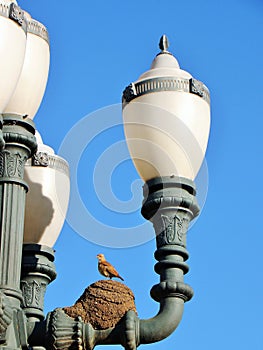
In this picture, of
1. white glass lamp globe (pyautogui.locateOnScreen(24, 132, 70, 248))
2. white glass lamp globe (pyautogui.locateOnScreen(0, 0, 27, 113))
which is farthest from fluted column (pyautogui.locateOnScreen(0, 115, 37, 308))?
white glass lamp globe (pyautogui.locateOnScreen(24, 132, 70, 248))

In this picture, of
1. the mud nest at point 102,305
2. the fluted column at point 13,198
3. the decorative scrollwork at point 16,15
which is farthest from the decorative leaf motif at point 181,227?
the decorative scrollwork at point 16,15

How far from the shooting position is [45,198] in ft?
23.0

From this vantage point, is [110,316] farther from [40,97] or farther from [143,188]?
[40,97]

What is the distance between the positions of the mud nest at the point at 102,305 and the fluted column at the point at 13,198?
34 cm

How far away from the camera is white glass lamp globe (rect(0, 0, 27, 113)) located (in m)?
5.28

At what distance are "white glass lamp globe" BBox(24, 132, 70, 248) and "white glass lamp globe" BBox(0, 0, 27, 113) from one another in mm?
1668

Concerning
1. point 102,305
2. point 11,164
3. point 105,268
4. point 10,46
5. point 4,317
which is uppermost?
point 10,46

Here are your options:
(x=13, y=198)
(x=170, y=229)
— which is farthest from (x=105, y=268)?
(x=13, y=198)

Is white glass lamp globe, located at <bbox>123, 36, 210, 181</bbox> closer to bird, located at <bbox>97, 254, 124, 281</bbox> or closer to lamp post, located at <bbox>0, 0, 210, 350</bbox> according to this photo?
lamp post, located at <bbox>0, 0, 210, 350</bbox>

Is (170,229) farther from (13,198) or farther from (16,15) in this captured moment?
(16,15)

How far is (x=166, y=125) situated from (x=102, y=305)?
1.20 metres

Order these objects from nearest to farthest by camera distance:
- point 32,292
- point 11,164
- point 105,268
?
point 11,164 < point 105,268 < point 32,292

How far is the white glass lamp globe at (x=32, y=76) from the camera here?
6082 millimetres

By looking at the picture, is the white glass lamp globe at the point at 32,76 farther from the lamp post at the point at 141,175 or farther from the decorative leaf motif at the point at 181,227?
the decorative leaf motif at the point at 181,227
